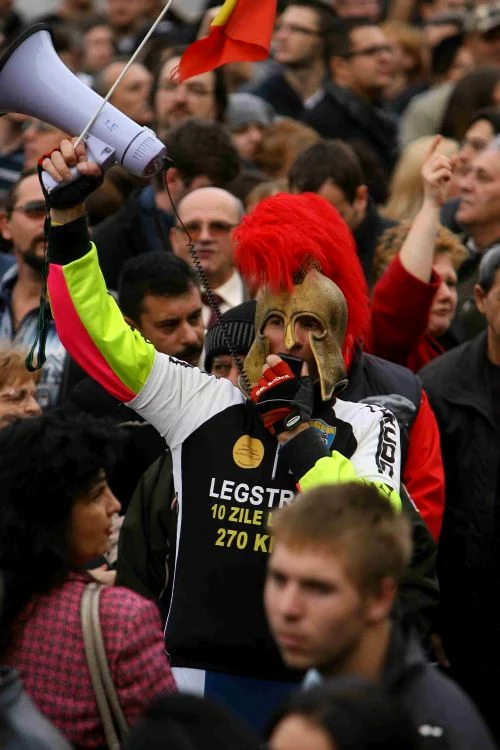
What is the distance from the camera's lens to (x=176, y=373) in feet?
15.6

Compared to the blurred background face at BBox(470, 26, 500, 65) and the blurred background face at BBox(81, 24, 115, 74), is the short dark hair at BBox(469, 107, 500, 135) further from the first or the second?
the blurred background face at BBox(81, 24, 115, 74)

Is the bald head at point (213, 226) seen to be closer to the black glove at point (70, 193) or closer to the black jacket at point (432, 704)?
the black glove at point (70, 193)

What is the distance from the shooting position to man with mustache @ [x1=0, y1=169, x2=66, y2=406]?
695 centimetres

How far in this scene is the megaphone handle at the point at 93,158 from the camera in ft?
15.0

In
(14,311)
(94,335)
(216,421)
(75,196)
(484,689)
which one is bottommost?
(484,689)

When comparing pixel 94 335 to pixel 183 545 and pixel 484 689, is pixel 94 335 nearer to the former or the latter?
pixel 183 545

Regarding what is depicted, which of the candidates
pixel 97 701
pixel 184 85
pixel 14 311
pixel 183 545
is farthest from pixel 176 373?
pixel 184 85

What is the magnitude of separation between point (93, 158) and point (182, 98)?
15.1ft

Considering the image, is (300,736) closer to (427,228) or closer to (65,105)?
(65,105)

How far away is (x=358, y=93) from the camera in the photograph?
10875mm

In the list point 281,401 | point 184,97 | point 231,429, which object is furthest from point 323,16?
point 281,401

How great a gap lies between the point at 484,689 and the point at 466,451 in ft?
2.86

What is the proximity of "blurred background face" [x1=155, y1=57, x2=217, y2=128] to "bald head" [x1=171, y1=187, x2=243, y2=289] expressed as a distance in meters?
2.04

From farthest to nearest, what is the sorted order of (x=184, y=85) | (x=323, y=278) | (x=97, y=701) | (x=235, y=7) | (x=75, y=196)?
(x=184, y=85) < (x=235, y=7) < (x=323, y=278) < (x=75, y=196) < (x=97, y=701)
